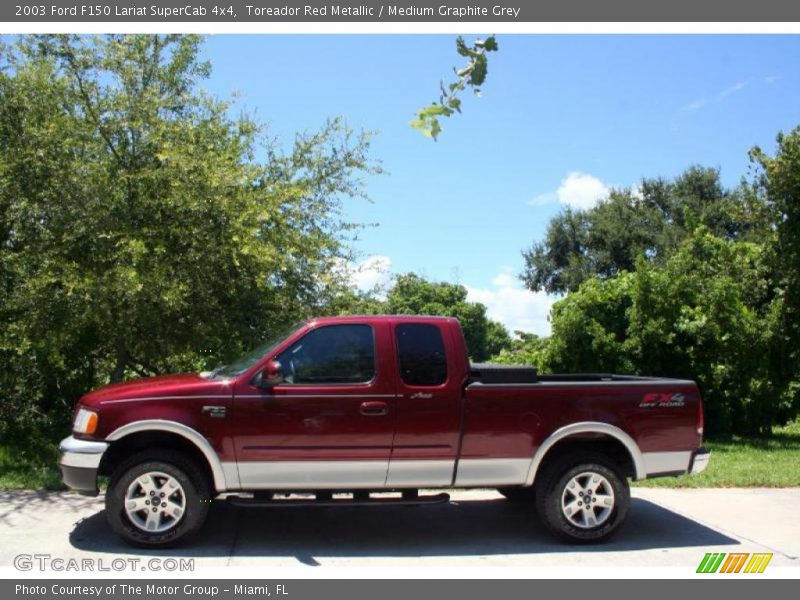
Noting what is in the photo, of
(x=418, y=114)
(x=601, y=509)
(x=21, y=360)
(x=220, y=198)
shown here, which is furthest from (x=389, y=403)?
(x=21, y=360)

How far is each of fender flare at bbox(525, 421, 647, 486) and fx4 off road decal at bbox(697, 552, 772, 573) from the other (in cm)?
84

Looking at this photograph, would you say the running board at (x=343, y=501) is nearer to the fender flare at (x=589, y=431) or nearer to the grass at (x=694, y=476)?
the fender flare at (x=589, y=431)

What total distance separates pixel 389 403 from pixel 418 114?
9.12 feet

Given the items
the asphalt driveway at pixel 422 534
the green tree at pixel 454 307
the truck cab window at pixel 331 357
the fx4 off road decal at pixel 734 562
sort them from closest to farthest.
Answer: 1. the fx4 off road decal at pixel 734 562
2. the asphalt driveway at pixel 422 534
3. the truck cab window at pixel 331 357
4. the green tree at pixel 454 307

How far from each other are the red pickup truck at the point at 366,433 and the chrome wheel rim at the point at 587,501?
0.01 meters

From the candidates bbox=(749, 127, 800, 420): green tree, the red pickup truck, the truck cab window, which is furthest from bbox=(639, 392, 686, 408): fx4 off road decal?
bbox=(749, 127, 800, 420): green tree

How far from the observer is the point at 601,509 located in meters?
6.72

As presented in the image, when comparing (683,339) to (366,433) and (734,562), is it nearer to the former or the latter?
(734,562)

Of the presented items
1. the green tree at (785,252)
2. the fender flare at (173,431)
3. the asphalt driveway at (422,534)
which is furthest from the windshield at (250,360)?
the green tree at (785,252)

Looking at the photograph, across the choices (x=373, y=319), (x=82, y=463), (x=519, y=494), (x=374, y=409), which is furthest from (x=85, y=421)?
(x=519, y=494)

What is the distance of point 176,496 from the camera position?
6324mm

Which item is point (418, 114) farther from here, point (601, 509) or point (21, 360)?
point (21, 360)

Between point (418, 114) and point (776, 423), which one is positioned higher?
point (418, 114)

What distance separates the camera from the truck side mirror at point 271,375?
250 inches
